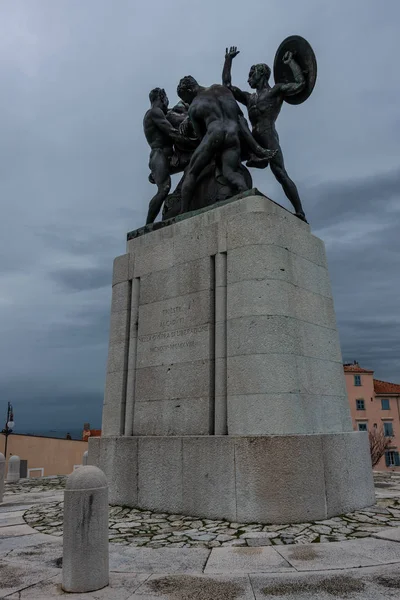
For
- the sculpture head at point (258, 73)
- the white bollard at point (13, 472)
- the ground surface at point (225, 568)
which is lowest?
the ground surface at point (225, 568)

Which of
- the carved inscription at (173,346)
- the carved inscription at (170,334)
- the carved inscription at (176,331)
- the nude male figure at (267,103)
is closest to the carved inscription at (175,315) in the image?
the carved inscription at (176,331)

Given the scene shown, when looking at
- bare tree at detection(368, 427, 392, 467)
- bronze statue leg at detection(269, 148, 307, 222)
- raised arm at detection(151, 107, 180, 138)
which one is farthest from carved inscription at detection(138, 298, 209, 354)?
bare tree at detection(368, 427, 392, 467)

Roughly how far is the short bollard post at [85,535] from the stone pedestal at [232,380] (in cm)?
326

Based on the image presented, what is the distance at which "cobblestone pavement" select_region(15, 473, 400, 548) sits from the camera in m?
6.50

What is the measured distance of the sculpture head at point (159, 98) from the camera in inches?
518

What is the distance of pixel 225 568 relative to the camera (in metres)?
5.25

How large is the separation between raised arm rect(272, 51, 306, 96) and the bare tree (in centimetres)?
3286

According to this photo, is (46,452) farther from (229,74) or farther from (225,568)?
(225,568)

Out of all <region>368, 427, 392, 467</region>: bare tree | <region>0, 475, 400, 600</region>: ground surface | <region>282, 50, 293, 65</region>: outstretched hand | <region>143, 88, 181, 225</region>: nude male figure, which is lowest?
<region>0, 475, 400, 600</region>: ground surface

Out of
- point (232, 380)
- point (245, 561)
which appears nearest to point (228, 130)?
point (232, 380)

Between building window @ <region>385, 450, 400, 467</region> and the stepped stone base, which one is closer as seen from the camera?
the stepped stone base

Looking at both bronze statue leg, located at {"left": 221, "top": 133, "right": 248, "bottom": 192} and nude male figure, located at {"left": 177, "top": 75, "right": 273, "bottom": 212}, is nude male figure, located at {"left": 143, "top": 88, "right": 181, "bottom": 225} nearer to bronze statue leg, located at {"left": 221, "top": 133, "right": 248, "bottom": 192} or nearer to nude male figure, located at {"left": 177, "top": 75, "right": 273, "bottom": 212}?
nude male figure, located at {"left": 177, "top": 75, "right": 273, "bottom": 212}

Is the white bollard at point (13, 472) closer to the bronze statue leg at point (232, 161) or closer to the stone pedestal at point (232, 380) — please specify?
the stone pedestal at point (232, 380)

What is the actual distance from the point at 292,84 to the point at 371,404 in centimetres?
4800
